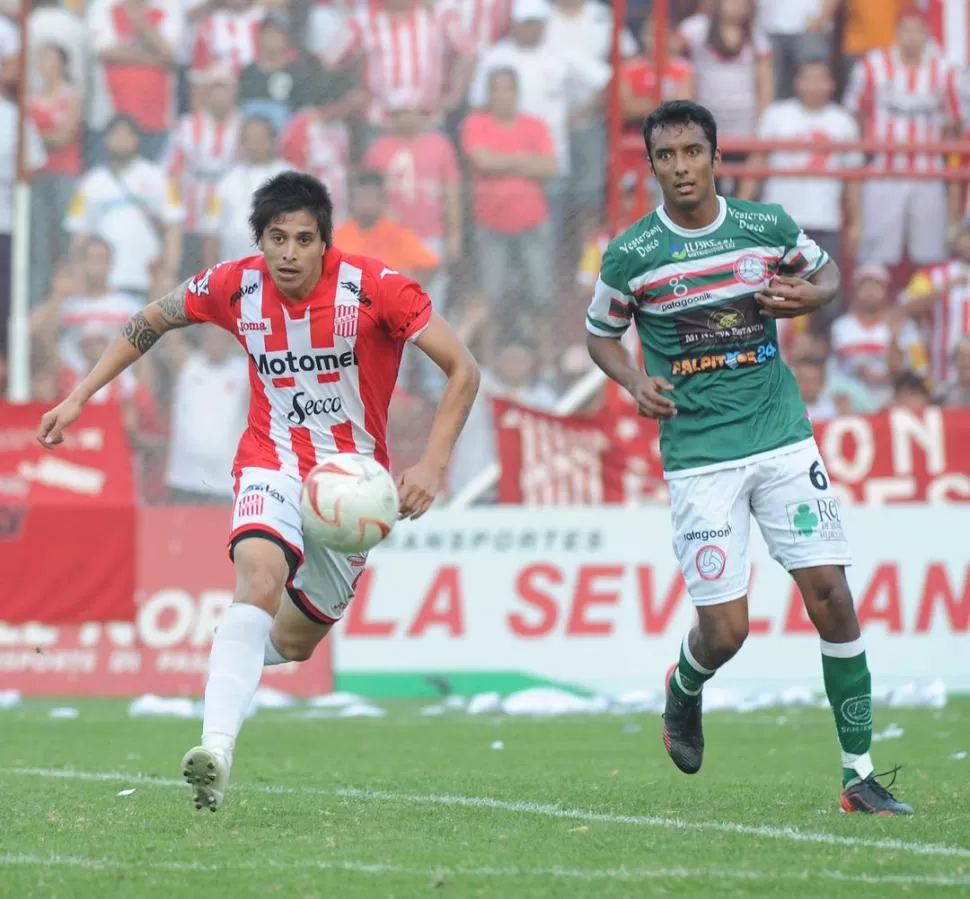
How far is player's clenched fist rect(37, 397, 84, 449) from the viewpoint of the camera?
260 inches

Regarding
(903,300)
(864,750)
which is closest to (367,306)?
(864,750)

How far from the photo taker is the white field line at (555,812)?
5.45 m

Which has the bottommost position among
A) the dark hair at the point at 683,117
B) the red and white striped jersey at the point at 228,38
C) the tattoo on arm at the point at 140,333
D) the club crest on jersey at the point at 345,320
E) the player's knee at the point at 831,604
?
the player's knee at the point at 831,604

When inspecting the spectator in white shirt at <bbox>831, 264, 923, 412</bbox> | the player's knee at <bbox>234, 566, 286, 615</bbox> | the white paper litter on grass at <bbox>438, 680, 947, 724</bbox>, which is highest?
the spectator in white shirt at <bbox>831, 264, 923, 412</bbox>

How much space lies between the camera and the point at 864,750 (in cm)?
656

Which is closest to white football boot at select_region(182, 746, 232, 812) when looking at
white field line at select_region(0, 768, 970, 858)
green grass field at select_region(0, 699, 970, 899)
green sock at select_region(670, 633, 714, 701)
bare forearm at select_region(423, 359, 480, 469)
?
green grass field at select_region(0, 699, 970, 899)

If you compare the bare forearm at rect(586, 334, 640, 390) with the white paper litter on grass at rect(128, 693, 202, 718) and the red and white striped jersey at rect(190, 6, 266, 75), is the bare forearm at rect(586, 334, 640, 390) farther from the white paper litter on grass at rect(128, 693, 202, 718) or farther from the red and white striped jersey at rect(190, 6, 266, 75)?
the red and white striped jersey at rect(190, 6, 266, 75)

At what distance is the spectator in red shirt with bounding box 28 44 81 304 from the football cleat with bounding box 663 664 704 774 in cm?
920

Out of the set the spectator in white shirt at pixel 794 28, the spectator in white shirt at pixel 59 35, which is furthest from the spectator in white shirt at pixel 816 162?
Result: the spectator in white shirt at pixel 59 35

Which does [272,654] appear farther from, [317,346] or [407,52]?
[407,52]

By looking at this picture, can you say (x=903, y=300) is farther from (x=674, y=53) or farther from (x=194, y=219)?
(x=194, y=219)

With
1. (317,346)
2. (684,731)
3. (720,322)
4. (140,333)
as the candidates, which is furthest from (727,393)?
(140,333)

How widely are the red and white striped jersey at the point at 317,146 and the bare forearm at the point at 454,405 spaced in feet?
30.1

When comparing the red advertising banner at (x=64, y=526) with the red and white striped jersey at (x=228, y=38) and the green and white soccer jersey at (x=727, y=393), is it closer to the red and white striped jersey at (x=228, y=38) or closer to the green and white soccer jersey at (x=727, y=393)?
the red and white striped jersey at (x=228, y=38)
